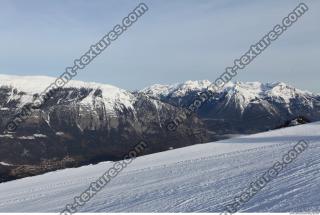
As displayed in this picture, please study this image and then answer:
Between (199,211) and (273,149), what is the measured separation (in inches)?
552

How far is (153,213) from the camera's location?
15023 millimetres

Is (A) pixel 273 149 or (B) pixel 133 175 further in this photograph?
(A) pixel 273 149

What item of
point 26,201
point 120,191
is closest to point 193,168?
point 120,191

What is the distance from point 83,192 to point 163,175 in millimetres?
3907

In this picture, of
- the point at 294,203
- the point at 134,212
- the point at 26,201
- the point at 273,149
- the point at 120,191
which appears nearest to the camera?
the point at 294,203

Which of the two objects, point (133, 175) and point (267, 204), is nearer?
point (267, 204)

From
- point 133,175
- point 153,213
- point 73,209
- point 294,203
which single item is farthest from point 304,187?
point 133,175

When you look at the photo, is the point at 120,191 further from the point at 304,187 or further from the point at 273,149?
the point at 273,149

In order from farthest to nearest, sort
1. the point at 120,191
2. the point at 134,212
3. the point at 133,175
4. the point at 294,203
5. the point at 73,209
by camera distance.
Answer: the point at 133,175, the point at 120,191, the point at 73,209, the point at 134,212, the point at 294,203

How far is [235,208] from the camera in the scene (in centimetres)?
1397

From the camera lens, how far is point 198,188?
18.2 metres

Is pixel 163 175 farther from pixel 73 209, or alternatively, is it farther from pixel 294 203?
pixel 294 203

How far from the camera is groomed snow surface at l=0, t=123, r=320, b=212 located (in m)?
14.5

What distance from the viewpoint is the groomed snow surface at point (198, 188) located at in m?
14.5
